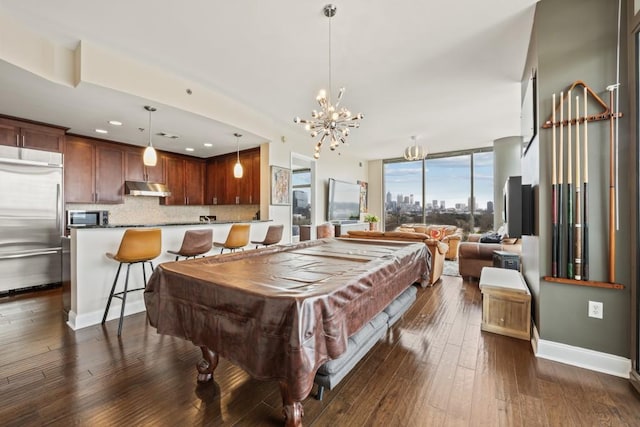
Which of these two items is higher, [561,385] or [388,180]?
[388,180]

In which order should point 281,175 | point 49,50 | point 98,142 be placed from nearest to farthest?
point 49,50
point 98,142
point 281,175

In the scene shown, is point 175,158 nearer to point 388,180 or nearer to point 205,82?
point 205,82

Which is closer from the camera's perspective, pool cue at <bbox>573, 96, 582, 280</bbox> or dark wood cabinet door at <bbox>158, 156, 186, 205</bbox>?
pool cue at <bbox>573, 96, 582, 280</bbox>

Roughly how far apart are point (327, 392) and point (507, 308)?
6.30 ft

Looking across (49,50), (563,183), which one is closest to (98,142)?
(49,50)

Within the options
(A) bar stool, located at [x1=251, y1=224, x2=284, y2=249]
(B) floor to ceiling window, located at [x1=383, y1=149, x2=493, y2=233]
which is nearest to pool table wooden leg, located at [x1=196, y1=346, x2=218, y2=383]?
(A) bar stool, located at [x1=251, y1=224, x2=284, y2=249]

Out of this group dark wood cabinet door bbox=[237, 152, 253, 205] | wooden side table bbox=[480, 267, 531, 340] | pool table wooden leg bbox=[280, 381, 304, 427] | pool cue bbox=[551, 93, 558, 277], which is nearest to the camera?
pool table wooden leg bbox=[280, 381, 304, 427]

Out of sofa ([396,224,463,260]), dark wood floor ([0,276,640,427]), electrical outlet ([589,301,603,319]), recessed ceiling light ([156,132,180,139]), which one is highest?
recessed ceiling light ([156,132,180,139])

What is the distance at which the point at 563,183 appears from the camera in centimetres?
204

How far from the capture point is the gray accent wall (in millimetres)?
1876

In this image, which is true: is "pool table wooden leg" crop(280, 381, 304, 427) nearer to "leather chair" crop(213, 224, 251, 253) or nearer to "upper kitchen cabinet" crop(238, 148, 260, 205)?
"leather chair" crop(213, 224, 251, 253)

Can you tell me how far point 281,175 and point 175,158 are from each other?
258 centimetres

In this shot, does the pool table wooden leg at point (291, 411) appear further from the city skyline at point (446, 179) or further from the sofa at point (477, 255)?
the city skyline at point (446, 179)

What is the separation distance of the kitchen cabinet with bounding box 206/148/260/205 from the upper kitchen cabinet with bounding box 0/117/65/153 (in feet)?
8.63
